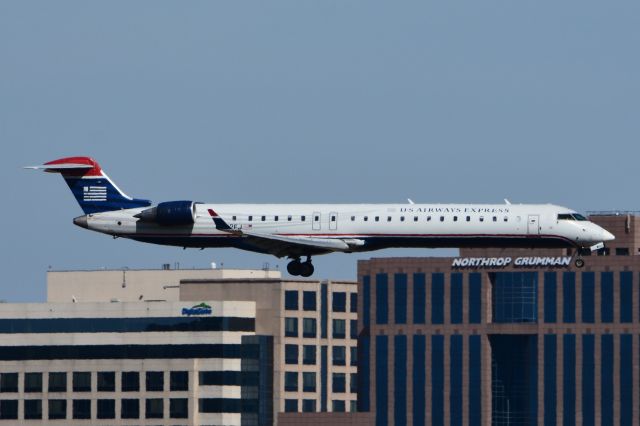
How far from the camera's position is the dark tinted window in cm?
18975

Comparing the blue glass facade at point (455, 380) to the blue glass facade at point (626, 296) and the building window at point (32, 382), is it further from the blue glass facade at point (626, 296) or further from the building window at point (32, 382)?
the building window at point (32, 382)

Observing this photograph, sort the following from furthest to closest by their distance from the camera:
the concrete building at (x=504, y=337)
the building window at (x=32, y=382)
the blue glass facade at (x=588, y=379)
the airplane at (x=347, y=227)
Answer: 1. the concrete building at (x=504, y=337)
2. the blue glass facade at (x=588, y=379)
3. the building window at (x=32, y=382)
4. the airplane at (x=347, y=227)

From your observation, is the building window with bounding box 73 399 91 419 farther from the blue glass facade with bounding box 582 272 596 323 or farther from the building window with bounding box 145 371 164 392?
the blue glass facade with bounding box 582 272 596 323

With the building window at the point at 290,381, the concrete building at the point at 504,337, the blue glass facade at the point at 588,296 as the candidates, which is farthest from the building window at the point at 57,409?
the blue glass facade at the point at 588,296

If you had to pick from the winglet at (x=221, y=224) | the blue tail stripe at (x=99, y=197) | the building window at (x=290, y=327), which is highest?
the blue tail stripe at (x=99, y=197)

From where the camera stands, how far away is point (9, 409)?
192 metres

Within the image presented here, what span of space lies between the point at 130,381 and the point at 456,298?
28335 millimetres

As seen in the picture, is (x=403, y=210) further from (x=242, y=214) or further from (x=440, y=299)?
(x=440, y=299)

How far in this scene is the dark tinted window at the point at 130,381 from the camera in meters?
190

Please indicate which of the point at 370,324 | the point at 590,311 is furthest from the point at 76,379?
the point at 590,311

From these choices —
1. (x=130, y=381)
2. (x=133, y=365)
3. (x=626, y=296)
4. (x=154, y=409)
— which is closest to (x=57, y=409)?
(x=130, y=381)

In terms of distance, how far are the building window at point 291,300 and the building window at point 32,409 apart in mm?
22127

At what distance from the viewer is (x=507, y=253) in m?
198

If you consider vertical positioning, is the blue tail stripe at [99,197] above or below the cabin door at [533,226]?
above
